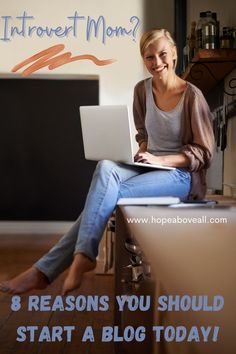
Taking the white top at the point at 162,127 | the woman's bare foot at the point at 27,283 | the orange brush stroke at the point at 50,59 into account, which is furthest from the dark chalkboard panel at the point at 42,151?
the woman's bare foot at the point at 27,283

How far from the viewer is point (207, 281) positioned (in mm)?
819

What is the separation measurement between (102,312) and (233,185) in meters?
1.07

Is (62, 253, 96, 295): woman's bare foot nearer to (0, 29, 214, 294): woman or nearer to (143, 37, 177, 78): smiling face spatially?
(0, 29, 214, 294): woman

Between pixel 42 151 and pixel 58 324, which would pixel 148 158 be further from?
pixel 42 151

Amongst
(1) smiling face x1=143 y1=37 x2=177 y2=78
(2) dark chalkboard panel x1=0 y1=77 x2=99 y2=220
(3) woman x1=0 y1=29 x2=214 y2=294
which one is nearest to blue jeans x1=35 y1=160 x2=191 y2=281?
(3) woman x1=0 y1=29 x2=214 y2=294

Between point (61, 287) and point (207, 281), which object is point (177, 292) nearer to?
point (207, 281)

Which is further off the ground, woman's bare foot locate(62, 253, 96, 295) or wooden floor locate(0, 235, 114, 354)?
woman's bare foot locate(62, 253, 96, 295)

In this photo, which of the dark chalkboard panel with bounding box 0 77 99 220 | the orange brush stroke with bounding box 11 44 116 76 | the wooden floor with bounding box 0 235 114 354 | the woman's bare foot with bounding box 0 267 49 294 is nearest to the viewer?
the wooden floor with bounding box 0 235 114 354

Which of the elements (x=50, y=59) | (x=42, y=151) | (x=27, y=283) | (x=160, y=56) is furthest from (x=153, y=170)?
(x=42, y=151)

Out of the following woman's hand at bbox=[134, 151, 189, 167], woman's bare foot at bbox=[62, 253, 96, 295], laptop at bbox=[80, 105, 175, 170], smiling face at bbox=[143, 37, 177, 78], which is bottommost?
woman's bare foot at bbox=[62, 253, 96, 295]

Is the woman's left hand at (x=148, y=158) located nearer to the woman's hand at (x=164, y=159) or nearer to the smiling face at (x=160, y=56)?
the woman's hand at (x=164, y=159)

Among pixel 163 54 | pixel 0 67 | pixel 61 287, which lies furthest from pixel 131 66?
pixel 61 287

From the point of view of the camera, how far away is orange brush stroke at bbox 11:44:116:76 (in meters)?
1.44

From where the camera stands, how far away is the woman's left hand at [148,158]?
108 centimetres
